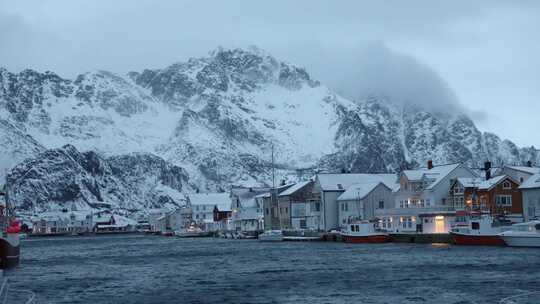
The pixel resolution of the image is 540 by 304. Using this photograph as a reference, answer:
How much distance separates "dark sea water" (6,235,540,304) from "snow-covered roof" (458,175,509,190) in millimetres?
22426

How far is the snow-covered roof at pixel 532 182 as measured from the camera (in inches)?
4119

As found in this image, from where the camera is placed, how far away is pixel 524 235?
8662 centimetres

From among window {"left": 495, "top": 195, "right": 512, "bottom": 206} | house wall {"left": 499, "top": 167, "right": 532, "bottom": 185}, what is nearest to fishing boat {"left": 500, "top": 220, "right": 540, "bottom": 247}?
window {"left": 495, "top": 195, "right": 512, "bottom": 206}

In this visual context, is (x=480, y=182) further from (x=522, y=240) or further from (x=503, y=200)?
(x=522, y=240)

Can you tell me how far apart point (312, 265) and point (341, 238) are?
1900 inches

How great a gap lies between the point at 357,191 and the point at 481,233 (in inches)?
1600

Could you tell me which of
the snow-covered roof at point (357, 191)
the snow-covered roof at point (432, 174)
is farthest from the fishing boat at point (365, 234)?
the snow-covered roof at point (357, 191)

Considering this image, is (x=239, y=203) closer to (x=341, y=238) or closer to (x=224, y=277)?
(x=341, y=238)

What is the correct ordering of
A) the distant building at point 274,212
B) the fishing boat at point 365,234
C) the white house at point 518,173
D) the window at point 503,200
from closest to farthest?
the window at point 503,200
the white house at point 518,173
the fishing boat at point 365,234
the distant building at point 274,212

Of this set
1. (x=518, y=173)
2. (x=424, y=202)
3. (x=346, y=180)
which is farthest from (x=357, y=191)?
(x=518, y=173)

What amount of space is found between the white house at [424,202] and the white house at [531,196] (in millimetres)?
9347

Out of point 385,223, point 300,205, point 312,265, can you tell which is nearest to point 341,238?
A: point 385,223

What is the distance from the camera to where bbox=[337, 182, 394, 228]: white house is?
131375mm

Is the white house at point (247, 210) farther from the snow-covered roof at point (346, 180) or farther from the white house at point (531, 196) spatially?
the white house at point (531, 196)
